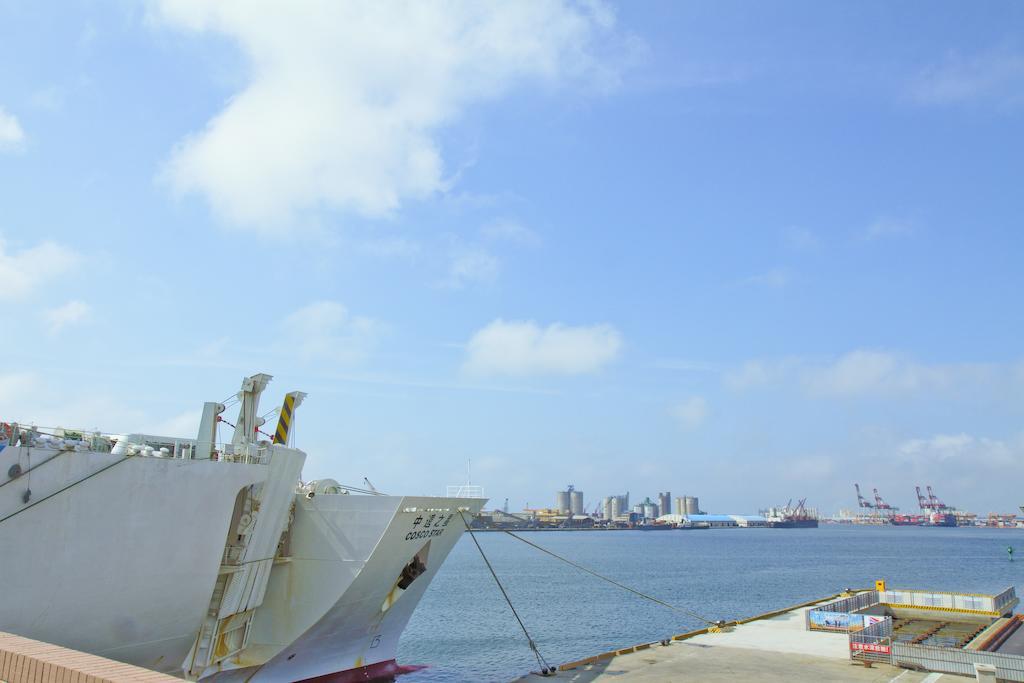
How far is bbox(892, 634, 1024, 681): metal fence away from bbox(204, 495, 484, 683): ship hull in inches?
556

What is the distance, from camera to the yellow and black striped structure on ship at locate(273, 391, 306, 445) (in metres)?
20.5

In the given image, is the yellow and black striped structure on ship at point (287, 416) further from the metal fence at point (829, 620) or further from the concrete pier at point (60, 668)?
the metal fence at point (829, 620)

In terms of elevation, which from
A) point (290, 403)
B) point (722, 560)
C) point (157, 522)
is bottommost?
point (722, 560)

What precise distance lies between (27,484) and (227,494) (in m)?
4.32

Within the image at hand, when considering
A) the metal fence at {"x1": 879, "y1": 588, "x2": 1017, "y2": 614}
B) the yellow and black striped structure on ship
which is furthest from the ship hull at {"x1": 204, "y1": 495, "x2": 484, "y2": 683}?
the metal fence at {"x1": 879, "y1": 588, "x2": 1017, "y2": 614}

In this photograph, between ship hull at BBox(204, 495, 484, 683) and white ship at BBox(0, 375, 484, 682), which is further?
ship hull at BBox(204, 495, 484, 683)

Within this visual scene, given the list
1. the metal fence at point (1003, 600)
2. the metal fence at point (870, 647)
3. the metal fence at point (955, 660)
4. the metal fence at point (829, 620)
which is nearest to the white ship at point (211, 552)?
the metal fence at point (870, 647)

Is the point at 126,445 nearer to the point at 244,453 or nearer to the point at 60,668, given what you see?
the point at 244,453

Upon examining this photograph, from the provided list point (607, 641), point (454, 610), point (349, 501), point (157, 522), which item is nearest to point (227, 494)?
point (157, 522)

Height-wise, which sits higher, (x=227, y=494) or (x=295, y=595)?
(x=227, y=494)

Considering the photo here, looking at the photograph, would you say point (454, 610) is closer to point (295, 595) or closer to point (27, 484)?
point (295, 595)

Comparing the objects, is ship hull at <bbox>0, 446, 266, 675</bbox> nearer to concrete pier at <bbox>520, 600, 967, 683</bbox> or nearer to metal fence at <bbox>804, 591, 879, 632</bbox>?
concrete pier at <bbox>520, 600, 967, 683</bbox>

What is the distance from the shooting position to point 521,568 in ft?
256

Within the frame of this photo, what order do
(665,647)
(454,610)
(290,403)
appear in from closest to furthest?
(290,403), (665,647), (454,610)
